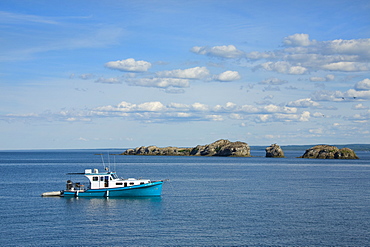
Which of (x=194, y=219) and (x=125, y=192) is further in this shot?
(x=125, y=192)

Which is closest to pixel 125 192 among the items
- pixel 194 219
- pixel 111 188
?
pixel 111 188

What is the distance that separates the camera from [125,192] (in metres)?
81.1

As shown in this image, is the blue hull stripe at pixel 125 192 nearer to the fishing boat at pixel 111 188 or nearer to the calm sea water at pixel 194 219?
the fishing boat at pixel 111 188

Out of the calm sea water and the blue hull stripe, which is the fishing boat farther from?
the calm sea water

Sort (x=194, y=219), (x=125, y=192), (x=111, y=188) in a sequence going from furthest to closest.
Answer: (x=125, y=192), (x=111, y=188), (x=194, y=219)

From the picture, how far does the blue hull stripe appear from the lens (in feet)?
265

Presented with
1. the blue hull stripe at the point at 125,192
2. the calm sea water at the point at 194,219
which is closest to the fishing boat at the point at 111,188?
the blue hull stripe at the point at 125,192

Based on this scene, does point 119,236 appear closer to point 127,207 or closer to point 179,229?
point 179,229

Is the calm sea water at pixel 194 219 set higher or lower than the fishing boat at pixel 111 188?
lower

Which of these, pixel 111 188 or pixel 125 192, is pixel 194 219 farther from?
pixel 111 188

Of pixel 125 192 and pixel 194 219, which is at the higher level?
pixel 125 192

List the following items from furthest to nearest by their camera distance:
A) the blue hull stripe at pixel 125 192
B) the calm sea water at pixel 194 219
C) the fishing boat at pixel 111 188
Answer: the fishing boat at pixel 111 188, the blue hull stripe at pixel 125 192, the calm sea water at pixel 194 219

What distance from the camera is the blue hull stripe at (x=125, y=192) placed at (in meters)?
80.8

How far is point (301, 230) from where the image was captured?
54719mm
